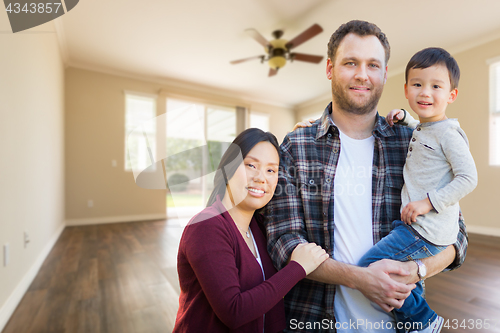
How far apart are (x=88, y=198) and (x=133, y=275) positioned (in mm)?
3369

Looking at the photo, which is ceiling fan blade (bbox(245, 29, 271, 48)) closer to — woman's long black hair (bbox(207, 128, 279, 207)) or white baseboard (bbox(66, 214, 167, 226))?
woman's long black hair (bbox(207, 128, 279, 207))

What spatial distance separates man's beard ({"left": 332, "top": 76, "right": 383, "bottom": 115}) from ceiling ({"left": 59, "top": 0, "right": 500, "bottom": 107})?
282cm

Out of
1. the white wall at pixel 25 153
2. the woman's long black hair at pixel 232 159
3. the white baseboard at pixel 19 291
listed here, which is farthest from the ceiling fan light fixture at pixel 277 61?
the white baseboard at pixel 19 291

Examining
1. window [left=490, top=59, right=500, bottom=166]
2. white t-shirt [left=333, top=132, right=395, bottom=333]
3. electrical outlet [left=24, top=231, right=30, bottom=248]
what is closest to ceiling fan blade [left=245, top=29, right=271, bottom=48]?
white t-shirt [left=333, top=132, right=395, bottom=333]

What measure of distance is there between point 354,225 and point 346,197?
0.35 ft

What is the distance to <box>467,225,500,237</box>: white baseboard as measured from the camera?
392 centimetres

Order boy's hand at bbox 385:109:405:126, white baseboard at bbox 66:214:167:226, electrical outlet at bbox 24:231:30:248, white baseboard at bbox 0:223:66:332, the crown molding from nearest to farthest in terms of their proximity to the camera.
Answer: boy's hand at bbox 385:109:405:126
white baseboard at bbox 0:223:66:332
electrical outlet at bbox 24:231:30:248
white baseboard at bbox 66:214:167:226
the crown molding

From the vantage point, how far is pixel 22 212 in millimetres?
2229

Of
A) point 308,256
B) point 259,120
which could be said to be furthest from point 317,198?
point 259,120

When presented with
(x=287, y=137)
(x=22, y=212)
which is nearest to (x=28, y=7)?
(x=22, y=212)

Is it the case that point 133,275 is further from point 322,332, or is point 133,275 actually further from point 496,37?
point 496,37

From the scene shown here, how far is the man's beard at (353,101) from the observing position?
0.99 meters

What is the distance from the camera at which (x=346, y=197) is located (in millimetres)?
982

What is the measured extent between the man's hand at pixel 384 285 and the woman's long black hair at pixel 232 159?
1.72 feet
